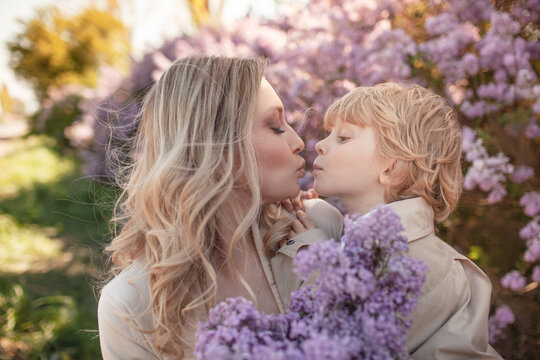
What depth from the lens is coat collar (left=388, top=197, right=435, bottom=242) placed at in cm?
159

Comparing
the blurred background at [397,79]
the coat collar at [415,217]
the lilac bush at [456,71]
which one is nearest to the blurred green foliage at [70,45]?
the blurred background at [397,79]

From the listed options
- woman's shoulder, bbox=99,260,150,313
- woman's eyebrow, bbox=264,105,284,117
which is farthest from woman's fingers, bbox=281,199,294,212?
woman's shoulder, bbox=99,260,150,313

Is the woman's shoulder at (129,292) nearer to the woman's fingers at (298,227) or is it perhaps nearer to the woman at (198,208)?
the woman at (198,208)

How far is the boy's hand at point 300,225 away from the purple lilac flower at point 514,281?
147 cm

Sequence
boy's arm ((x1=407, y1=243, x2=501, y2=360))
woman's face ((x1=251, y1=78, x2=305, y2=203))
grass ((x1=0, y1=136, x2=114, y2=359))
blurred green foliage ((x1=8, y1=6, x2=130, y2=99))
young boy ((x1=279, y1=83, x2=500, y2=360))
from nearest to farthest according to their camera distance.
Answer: boy's arm ((x1=407, y1=243, x2=501, y2=360)), young boy ((x1=279, y1=83, x2=500, y2=360)), woman's face ((x1=251, y1=78, x2=305, y2=203)), grass ((x1=0, y1=136, x2=114, y2=359)), blurred green foliage ((x1=8, y1=6, x2=130, y2=99))

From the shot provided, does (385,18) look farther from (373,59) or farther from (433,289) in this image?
(433,289)

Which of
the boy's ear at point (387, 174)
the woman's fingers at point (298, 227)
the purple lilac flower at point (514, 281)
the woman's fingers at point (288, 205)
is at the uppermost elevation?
the boy's ear at point (387, 174)

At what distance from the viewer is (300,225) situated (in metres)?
1.82

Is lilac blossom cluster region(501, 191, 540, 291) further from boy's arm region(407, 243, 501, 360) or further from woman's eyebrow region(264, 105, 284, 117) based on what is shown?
woman's eyebrow region(264, 105, 284, 117)

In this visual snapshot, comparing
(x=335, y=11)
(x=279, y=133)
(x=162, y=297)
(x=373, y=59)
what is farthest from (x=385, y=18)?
(x=162, y=297)

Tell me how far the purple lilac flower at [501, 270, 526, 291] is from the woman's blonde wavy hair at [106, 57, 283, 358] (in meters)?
1.77

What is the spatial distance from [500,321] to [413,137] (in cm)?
154

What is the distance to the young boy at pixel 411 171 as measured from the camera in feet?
5.15

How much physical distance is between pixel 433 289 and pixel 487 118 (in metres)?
2.05
